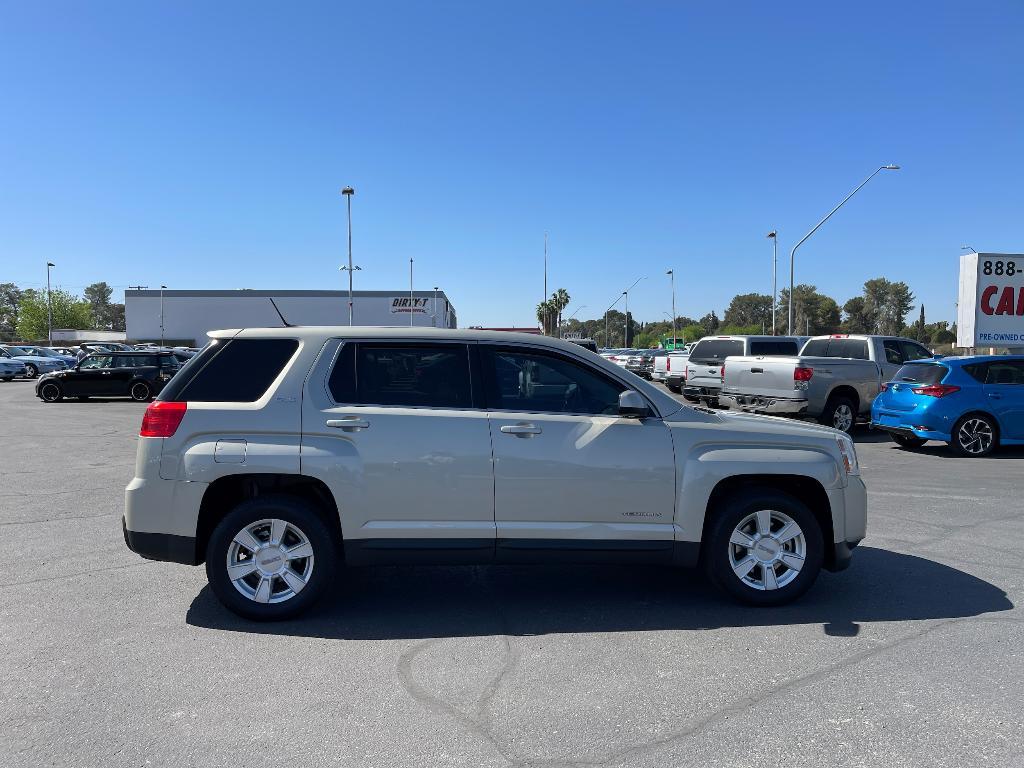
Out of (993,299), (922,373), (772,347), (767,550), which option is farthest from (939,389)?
(993,299)

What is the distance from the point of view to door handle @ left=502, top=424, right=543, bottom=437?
15.1ft

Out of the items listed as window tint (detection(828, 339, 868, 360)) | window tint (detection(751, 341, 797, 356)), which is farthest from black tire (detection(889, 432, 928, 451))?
window tint (detection(751, 341, 797, 356))

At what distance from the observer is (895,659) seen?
404 cm

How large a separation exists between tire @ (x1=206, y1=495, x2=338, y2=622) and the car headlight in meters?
3.38

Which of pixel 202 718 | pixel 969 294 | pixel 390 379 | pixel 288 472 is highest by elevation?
pixel 969 294

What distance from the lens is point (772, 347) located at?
1789 cm

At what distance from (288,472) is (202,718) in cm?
148

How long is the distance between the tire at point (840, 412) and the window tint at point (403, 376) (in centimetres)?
1126

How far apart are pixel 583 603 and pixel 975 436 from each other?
9.64 m

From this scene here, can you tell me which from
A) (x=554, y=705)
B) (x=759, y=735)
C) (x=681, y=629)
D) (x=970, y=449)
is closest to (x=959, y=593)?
(x=681, y=629)

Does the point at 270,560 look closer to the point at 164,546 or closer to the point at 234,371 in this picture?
the point at 164,546

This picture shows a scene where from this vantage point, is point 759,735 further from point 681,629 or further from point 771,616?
point 771,616

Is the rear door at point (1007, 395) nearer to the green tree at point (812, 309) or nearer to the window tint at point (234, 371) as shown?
the window tint at point (234, 371)

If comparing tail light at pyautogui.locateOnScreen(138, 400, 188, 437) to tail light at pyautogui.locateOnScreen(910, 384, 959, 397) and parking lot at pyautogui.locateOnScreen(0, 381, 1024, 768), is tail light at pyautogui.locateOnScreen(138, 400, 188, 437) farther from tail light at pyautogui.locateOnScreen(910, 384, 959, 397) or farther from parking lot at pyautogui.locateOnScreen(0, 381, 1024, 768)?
tail light at pyautogui.locateOnScreen(910, 384, 959, 397)
